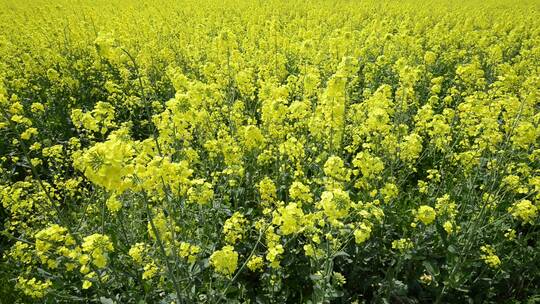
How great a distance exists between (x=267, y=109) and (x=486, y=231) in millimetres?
2384

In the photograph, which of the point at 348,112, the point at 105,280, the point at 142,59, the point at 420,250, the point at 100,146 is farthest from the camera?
the point at 142,59

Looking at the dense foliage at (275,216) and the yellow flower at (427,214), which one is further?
the yellow flower at (427,214)

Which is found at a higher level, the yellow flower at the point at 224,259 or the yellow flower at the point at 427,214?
the yellow flower at the point at 224,259

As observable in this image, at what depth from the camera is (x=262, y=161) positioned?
12.9ft

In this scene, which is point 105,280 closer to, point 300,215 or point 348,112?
point 300,215

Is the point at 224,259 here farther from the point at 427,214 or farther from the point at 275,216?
the point at 427,214

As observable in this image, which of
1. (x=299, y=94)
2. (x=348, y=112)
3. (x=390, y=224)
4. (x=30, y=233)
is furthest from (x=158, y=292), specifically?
(x=299, y=94)

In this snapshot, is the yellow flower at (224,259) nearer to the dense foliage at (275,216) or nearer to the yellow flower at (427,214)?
the dense foliage at (275,216)

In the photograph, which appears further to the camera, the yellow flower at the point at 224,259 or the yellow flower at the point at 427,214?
the yellow flower at the point at 427,214

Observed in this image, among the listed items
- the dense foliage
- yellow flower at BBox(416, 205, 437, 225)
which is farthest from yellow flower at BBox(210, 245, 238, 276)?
yellow flower at BBox(416, 205, 437, 225)

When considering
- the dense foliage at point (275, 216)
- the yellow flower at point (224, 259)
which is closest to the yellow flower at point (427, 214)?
the dense foliage at point (275, 216)

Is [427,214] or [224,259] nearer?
[224,259]

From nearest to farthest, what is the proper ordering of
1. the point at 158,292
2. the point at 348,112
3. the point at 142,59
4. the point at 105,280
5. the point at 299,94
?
the point at 105,280 < the point at 158,292 < the point at 348,112 < the point at 299,94 < the point at 142,59

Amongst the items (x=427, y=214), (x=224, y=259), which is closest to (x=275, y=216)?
(x=224, y=259)
